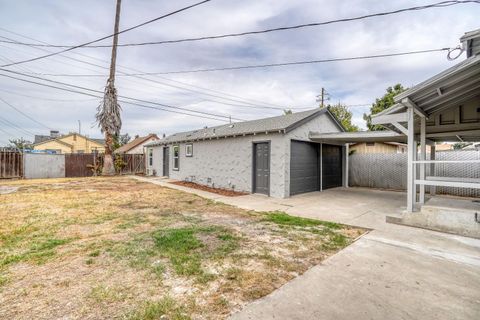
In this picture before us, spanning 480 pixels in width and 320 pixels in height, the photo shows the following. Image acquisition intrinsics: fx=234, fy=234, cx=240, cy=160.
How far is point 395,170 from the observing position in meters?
11.5

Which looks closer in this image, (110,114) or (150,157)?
(110,114)

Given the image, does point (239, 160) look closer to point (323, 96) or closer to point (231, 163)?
point (231, 163)

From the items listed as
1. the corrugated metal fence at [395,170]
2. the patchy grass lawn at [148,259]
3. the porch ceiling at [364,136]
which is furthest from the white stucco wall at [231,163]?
the corrugated metal fence at [395,170]

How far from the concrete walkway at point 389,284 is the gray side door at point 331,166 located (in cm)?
675

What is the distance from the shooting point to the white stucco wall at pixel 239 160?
9.09 meters

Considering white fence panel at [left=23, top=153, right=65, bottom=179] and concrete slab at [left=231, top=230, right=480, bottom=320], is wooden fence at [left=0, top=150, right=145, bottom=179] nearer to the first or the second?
white fence panel at [left=23, top=153, right=65, bottom=179]

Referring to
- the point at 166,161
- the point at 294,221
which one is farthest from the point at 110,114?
the point at 294,221

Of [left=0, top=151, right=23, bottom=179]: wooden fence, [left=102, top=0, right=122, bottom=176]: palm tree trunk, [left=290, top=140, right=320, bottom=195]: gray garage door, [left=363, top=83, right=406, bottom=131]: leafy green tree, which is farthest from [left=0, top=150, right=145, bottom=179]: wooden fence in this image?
[left=363, top=83, right=406, bottom=131]: leafy green tree

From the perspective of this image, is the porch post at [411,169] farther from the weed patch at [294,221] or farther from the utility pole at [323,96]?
the utility pole at [323,96]

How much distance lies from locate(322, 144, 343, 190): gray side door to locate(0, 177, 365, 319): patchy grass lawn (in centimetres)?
628

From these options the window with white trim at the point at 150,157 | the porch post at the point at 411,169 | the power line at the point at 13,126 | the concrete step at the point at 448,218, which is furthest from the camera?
the power line at the point at 13,126

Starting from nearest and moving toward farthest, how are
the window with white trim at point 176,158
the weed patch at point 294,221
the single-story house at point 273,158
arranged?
1. the weed patch at point 294,221
2. the single-story house at point 273,158
3. the window with white trim at point 176,158

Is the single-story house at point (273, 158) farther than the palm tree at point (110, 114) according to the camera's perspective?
No

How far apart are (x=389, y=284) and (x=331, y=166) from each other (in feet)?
32.1
